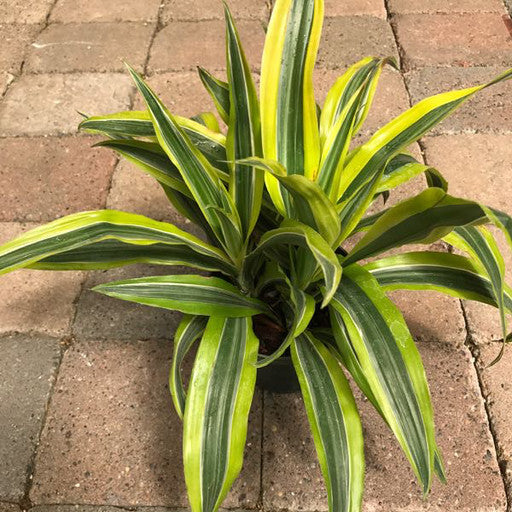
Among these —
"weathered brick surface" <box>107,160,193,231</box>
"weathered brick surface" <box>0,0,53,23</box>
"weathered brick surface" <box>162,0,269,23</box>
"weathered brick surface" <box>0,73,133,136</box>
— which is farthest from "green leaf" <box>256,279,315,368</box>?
"weathered brick surface" <box>0,0,53,23</box>

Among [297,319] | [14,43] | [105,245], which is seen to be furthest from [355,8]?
[297,319]

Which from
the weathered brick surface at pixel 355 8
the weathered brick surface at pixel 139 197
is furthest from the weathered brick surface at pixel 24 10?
the weathered brick surface at pixel 355 8

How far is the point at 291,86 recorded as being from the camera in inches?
47.0

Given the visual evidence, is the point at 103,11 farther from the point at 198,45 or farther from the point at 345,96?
the point at 345,96

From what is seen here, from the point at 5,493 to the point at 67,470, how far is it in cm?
15

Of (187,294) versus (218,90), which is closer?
(187,294)

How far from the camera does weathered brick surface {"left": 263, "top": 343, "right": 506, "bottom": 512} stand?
1.45m

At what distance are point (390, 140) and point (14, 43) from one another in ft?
6.56

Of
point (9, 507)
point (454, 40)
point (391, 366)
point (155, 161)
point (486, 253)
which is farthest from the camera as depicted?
point (454, 40)

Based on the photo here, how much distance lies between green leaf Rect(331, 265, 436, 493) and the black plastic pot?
294 mm

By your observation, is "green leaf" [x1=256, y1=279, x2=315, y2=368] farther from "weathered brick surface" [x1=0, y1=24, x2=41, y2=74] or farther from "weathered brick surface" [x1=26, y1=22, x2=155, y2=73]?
"weathered brick surface" [x1=0, y1=24, x2=41, y2=74]

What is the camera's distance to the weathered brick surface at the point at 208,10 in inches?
108

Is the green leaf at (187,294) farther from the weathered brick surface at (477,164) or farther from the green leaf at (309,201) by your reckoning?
the weathered brick surface at (477,164)

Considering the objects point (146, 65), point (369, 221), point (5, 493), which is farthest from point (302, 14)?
point (146, 65)
